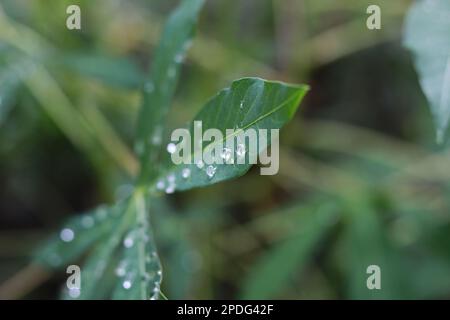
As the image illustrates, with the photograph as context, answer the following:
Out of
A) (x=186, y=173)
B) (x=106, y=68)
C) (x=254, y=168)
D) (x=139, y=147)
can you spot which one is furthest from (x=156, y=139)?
(x=254, y=168)

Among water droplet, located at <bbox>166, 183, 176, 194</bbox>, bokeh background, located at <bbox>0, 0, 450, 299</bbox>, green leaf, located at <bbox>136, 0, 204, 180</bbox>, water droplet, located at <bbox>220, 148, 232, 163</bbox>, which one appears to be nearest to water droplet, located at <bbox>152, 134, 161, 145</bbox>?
green leaf, located at <bbox>136, 0, 204, 180</bbox>

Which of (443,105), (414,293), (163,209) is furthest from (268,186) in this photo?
(443,105)

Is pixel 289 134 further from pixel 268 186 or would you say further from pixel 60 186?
pixel 60 186

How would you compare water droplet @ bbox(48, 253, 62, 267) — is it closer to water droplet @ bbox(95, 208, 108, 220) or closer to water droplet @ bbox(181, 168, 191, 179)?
water droplet @ bbox(95, 208, 108, 220)

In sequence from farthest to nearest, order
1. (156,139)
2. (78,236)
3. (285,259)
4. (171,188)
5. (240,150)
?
(285,259)
(78,236)
(156,139)
(171,188)
(240,150)

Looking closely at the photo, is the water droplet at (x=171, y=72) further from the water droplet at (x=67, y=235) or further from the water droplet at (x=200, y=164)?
the water droplet at (x=67, y=235)

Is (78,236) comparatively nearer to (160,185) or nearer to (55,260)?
(55,260)
